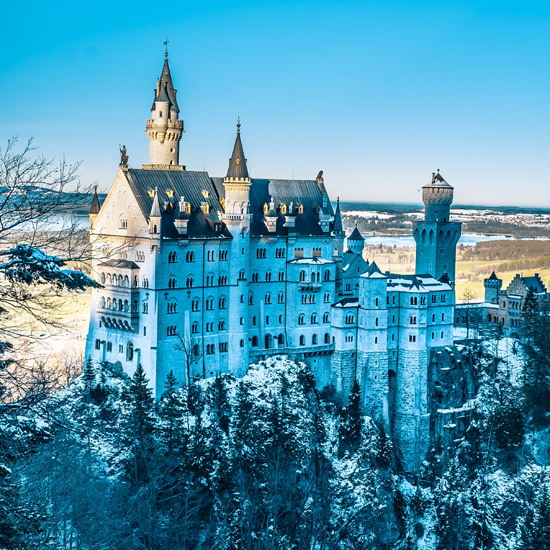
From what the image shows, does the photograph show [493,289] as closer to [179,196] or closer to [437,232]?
[437,232]

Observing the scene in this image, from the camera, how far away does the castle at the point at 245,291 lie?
74.0 metres

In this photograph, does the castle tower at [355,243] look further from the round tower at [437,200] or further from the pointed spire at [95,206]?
the pointed spire at [95,206]

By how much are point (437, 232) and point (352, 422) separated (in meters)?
29.1

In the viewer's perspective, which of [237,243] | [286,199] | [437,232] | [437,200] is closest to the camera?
[237,243]

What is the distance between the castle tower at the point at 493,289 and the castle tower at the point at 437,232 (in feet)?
39.0

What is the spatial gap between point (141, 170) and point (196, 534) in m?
32.6

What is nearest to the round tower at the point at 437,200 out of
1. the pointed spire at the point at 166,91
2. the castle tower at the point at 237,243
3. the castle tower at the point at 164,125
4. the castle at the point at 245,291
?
the castle at the point at 245,291

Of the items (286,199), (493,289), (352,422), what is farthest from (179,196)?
(493,289)

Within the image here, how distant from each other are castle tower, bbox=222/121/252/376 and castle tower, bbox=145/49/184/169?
950 centimetres

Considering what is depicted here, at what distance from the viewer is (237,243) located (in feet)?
257

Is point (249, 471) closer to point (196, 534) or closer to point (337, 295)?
point (196, 534)

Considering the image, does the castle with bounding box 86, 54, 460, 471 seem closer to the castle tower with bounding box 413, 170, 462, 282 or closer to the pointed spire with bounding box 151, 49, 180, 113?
the pointed spire with bounding box 151, 49, 180, 113

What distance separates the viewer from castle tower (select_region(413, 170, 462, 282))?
99688 millimetres

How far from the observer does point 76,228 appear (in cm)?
2492
